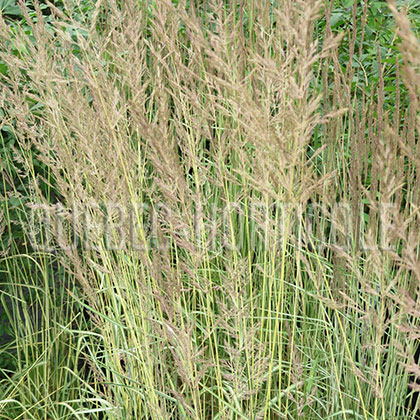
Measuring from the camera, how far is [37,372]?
241 cm

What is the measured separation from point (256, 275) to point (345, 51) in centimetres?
144

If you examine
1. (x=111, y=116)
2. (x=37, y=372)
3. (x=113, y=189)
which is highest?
(x=111, y=116)

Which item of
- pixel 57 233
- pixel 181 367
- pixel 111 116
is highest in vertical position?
pixel 111 116

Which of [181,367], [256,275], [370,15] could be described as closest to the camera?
[181,367]

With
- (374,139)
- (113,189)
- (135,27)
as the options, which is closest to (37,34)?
(135,27)

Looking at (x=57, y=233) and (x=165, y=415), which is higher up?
(x=57, y=233)

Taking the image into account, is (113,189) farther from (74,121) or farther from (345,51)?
(345,51)

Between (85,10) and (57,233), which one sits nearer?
(57,233)

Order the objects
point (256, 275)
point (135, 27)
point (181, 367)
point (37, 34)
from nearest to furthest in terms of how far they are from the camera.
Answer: point (181, 367) < point (135, 27) < point (37, 34) < point (256, 275)

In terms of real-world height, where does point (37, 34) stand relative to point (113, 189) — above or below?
above

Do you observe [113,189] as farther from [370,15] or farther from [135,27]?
[370,15]

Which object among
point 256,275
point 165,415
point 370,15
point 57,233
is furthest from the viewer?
point 370,15

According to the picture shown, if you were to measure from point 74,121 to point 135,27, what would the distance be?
29 cm

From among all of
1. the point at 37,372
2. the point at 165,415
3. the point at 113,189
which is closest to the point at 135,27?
the point at 113,189
